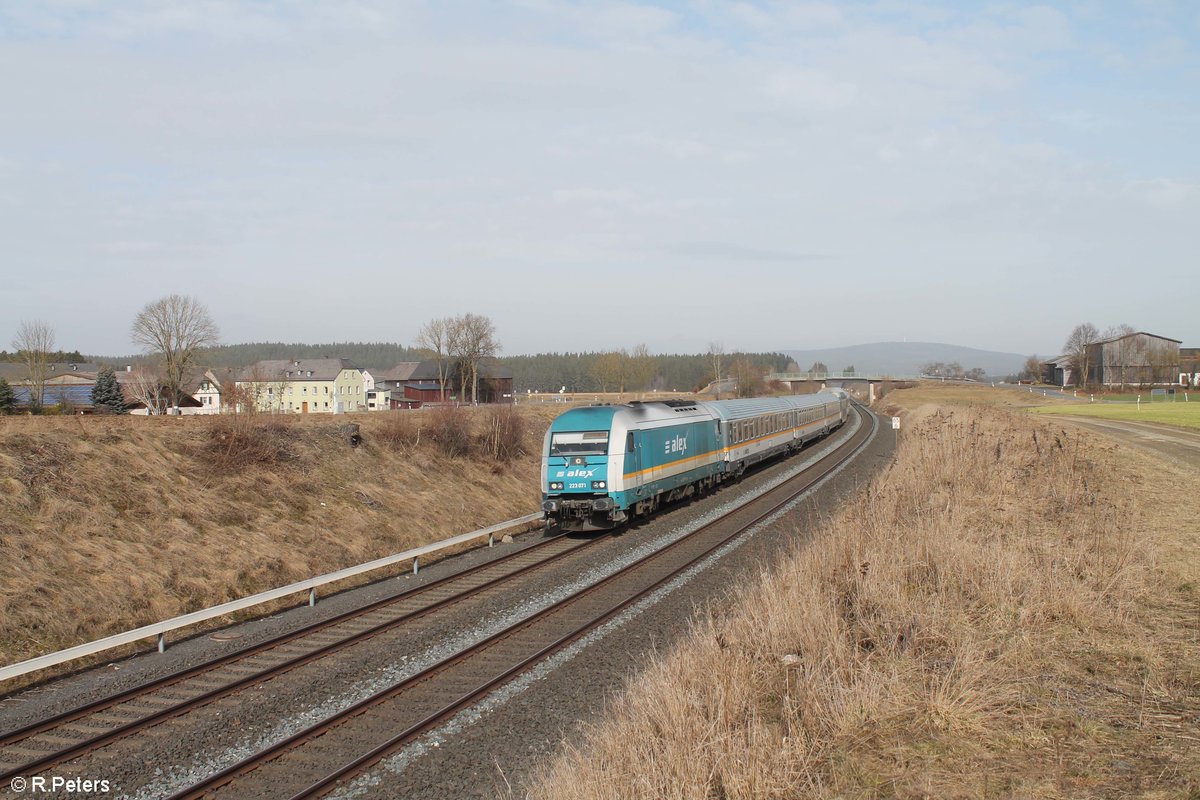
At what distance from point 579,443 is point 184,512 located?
933 cm

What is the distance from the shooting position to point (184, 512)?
57.6 ft

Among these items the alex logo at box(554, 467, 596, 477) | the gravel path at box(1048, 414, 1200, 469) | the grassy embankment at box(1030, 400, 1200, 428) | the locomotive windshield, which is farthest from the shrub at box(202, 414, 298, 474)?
the grassy embankment at box(1030, 400, 1200, 428)

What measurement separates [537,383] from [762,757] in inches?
6179

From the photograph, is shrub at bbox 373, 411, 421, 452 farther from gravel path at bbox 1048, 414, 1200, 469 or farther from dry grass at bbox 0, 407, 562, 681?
gravel path at bbox 1048, 414, 1200, 469

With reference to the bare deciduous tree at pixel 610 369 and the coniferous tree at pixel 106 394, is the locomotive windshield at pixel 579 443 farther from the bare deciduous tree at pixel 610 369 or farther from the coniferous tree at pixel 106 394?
the bare deciduous tree at pixel 610 369

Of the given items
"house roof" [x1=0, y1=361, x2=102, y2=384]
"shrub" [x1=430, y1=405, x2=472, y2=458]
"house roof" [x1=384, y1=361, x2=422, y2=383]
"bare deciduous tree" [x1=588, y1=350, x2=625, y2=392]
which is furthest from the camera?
"bare deciduous tree" [x1=588, y1=350, x2=625, y2=392]

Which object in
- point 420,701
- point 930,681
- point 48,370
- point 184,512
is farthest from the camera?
point 48,370

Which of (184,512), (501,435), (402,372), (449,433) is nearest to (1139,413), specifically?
(501,435)

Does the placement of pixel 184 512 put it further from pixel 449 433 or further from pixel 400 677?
pixel 449 433

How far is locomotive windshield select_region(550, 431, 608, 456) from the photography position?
19688 millimetres

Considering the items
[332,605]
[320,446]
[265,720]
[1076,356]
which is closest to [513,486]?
[320,446]

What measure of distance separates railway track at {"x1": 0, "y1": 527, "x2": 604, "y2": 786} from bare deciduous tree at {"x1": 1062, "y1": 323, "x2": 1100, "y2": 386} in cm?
11021

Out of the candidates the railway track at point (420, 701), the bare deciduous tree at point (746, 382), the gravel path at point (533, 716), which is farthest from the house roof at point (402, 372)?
the gravel path at point (533, 716)

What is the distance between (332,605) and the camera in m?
14.2
